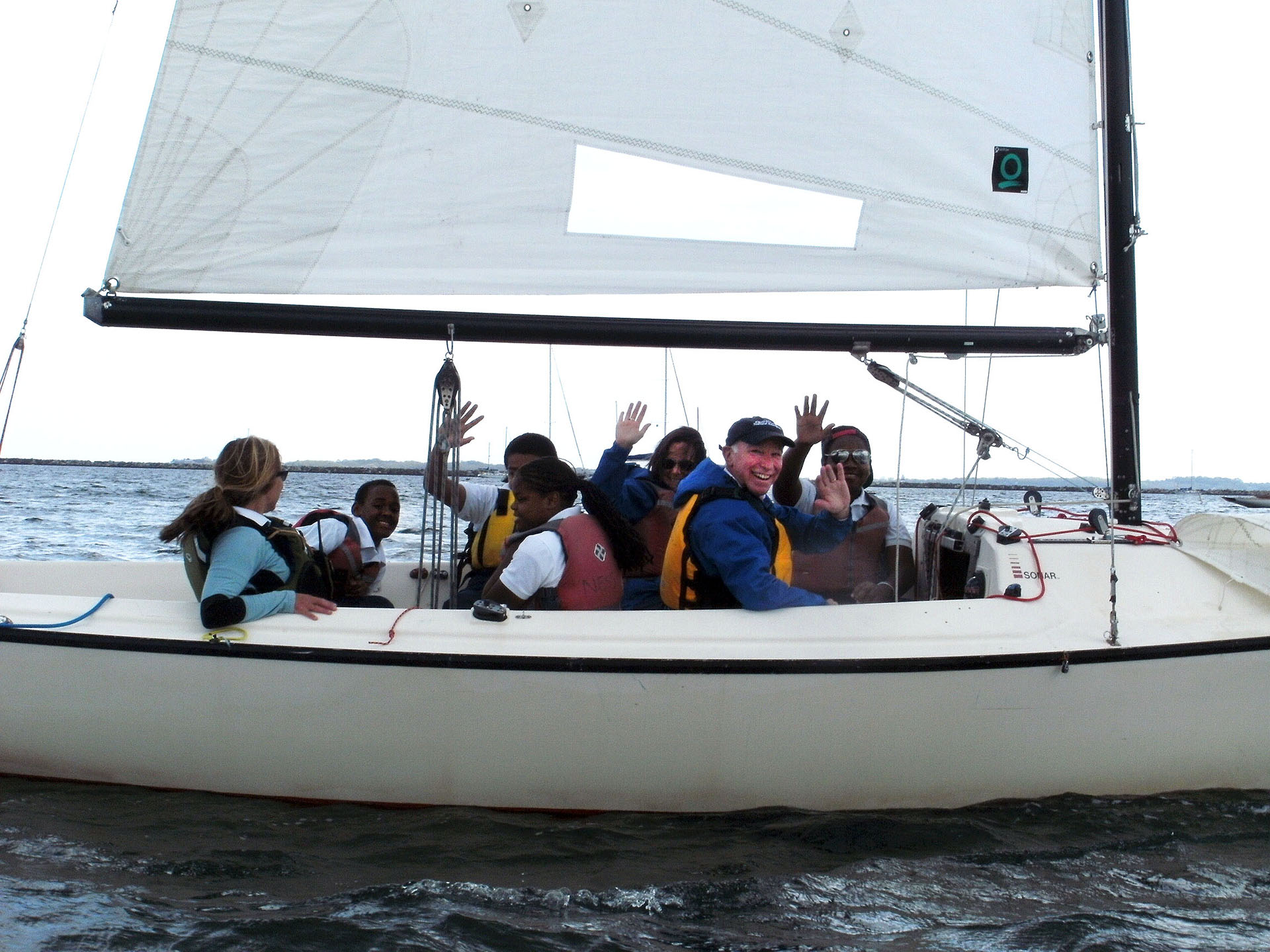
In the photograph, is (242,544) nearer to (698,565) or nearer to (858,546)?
(698,565)

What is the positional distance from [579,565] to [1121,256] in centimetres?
232

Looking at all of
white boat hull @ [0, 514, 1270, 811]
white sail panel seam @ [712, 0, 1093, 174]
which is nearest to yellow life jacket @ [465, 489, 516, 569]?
white boat hull @ [0, 514, 1270, 811]

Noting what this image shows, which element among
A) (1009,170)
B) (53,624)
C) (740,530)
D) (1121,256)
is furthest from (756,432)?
(53,624)

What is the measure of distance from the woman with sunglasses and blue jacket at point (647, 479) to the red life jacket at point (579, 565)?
379 millimetres

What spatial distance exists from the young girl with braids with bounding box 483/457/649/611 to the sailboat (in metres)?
0.19

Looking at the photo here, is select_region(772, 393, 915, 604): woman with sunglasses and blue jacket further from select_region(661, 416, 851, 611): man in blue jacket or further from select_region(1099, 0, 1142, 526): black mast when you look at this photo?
select_region(1099, 0, 1142, 526): black mast

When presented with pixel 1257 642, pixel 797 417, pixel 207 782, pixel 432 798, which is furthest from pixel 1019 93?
pixel 207 782

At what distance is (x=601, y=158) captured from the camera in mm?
3320

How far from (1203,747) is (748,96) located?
2488 mm

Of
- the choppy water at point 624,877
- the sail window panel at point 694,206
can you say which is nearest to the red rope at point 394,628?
the choppy water at point 624,877

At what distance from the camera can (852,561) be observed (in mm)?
3646

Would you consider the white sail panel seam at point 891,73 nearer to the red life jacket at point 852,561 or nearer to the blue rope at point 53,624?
the red life jacket at point 852,561

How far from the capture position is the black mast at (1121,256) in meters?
3.61

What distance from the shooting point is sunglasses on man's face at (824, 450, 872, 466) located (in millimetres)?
3629
